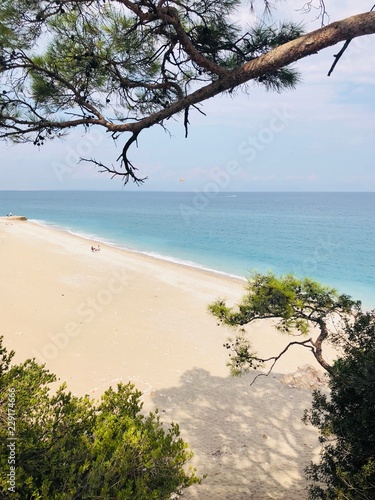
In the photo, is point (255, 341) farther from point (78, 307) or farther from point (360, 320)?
point (360, 320)

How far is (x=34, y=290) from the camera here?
12.7 m

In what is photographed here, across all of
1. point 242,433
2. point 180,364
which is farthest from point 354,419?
point 180,364

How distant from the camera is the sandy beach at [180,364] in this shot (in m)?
5.58

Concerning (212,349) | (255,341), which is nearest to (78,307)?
(212,349)

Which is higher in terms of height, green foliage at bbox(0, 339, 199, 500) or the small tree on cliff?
the small tree on cliff

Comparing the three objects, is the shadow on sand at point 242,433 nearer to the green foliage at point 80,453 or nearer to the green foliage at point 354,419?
the green foliage at point 354,419

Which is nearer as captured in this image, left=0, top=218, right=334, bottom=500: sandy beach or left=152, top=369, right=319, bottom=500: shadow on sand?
left=152, top=369, right=319, bottom=500: shadow on sand

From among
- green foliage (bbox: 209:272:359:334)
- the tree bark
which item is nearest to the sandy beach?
green foliage (bbox: 209:272:359:334)

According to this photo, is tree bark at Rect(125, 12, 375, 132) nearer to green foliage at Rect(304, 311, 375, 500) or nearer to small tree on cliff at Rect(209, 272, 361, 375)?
small tree on cliff at Rect(209, 272, 361, 375)

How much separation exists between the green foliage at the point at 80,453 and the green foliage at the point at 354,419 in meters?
1.27

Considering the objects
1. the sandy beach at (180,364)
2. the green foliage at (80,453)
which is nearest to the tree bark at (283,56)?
the green foliage at (80,453)

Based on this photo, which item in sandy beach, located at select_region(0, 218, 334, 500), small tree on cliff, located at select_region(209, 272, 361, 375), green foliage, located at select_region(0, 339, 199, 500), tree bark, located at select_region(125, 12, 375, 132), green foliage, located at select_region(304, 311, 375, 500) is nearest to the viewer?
tree bark, located at select_region(125, 12, 375, 132)

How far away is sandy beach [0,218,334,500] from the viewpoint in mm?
5578

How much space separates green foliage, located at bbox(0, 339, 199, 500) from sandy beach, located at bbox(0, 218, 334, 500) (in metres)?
2.53
